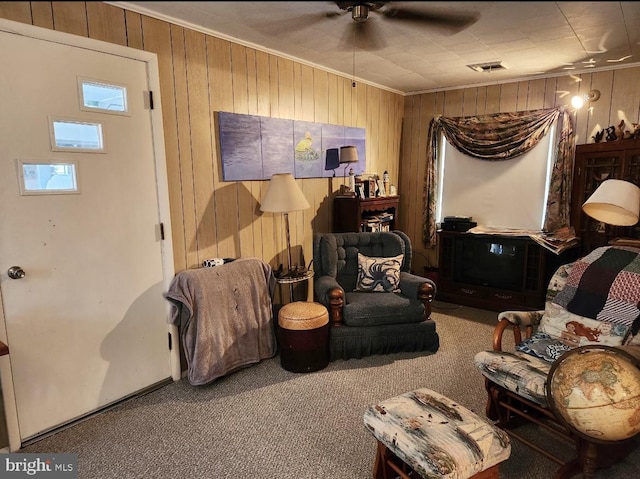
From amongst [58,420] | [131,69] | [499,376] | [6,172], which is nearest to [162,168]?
[131,69]

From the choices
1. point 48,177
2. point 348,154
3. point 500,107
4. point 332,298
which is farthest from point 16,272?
point 500,107

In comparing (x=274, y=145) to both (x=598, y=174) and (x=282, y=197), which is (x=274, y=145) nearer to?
(x=282, y=197)

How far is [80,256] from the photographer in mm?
2416

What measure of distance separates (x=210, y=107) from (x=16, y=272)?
1642mm

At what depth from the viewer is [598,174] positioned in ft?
12.4

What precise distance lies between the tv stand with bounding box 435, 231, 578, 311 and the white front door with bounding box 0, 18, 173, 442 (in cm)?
314

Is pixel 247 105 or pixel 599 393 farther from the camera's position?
pixel 247 105

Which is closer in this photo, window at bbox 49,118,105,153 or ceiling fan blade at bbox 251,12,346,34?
ceiling fan blade at bbox 251,12,346,34

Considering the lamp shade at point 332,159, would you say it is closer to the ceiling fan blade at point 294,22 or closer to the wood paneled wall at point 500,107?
the wood paneled wall at point 500,107

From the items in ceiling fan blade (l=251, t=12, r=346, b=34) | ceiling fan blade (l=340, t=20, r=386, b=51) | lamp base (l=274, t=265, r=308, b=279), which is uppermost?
ceiling fan blade (l=340, t=20, r=386, b=51)

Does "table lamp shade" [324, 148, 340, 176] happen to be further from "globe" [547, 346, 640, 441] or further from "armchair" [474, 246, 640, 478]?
"globe" [547, 346, 640, 441]

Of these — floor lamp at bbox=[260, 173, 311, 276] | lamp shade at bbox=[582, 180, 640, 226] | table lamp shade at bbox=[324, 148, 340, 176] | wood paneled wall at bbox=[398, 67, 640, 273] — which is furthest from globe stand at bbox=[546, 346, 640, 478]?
wood paneled wall at bbox=[398, 67, 640, 273]

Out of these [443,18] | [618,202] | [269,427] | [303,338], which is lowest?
[269,427]

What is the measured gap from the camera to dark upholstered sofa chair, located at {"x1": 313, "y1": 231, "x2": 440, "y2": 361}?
10.6 feet
